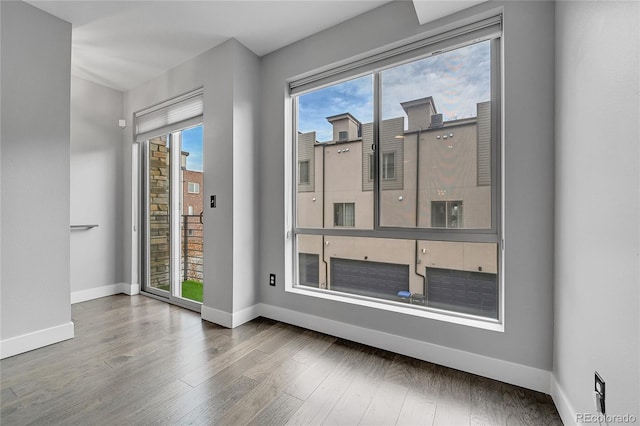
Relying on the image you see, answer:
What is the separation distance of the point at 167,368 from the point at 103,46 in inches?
119

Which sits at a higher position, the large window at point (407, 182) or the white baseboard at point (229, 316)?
the large window at point (407, 182)

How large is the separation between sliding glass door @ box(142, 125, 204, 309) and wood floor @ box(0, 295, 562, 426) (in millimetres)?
946

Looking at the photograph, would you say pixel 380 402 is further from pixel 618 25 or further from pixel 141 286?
pixel 141 286

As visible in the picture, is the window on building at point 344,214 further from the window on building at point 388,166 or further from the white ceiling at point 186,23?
the white ceiling at point 186,23

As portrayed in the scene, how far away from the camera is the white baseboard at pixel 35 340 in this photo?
2015 millimetres

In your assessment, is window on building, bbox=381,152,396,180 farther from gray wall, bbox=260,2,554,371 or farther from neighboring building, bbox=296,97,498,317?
gray wall, bbox=260,2,554,371

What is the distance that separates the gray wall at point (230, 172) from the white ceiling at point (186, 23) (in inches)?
8.8

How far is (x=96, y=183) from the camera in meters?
3.47

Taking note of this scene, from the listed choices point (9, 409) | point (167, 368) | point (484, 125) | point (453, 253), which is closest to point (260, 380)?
point (167, 368)

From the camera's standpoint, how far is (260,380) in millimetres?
1735

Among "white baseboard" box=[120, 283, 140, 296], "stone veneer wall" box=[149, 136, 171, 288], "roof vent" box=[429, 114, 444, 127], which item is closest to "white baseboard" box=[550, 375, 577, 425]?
"roof vent" box=[429, 114, 444, 127]

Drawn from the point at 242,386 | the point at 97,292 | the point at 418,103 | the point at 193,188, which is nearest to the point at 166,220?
the point at 193,188

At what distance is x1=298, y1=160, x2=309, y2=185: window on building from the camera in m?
2.72

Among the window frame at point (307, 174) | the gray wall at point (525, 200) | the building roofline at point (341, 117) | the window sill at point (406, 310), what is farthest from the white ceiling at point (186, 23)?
the window sill at point (406, 310)
